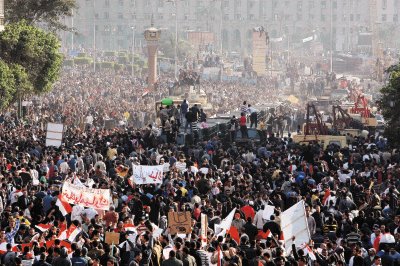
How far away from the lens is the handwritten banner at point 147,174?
96.8 ft

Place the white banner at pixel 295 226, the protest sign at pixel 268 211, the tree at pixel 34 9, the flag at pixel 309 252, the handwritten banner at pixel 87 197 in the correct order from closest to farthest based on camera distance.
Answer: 1. the flag at pixel 309 252
2. the white banner at pixel 295 226
3. the protest sign at pixel 268 211
4. the handwritten banner at pixel 87 197
5. the tree at pixel 34 9

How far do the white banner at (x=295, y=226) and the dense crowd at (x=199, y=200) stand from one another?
3.3 inches

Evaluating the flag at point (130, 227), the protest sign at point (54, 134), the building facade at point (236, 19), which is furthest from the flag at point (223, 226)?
the building facade at point (236, 19)

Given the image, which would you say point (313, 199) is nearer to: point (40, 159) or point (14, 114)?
point (40, 159)

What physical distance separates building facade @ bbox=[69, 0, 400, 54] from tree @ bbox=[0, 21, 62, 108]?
392ft

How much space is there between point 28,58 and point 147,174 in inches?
1070

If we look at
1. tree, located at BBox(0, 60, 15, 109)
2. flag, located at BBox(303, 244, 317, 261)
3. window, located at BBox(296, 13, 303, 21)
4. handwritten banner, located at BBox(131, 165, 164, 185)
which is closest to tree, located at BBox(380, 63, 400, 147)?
handwritten banner, located at BBox(131, 165, 164, 185)

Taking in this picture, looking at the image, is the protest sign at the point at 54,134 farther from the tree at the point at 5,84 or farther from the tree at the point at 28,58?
the tree at the point at 28,58

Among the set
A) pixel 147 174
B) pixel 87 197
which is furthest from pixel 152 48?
pixel 87 197

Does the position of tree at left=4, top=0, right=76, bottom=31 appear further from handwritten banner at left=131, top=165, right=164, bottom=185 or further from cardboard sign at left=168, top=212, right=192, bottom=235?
cardboard sign at left=168, top=212, right=192, bottom=235

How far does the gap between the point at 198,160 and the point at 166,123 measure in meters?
6.24

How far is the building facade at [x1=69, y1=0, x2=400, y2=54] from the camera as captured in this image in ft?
592

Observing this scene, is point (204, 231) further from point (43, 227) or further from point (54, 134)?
point (54, 134)

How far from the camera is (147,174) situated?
97.0ft
